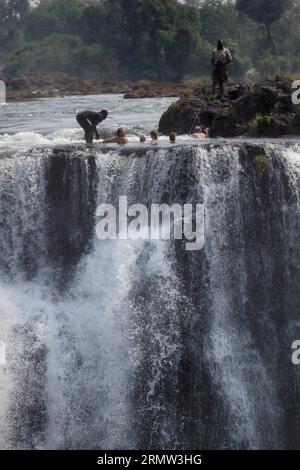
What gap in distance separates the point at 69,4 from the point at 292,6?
1170 inches

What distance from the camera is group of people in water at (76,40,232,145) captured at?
18.8 meters

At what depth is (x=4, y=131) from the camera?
27.4 meters

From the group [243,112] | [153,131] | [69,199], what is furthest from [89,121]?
[243,112]

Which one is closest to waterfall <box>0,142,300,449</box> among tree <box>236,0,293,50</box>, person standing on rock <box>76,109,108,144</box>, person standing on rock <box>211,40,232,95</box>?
Result: person standing on rock <box>76,109,108,144</box>

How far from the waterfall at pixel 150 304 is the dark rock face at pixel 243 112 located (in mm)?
5291

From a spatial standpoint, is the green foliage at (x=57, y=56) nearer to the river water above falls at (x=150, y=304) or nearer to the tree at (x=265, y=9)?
the tree at (x=265, y=9)

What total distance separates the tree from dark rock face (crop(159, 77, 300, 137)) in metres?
56.4

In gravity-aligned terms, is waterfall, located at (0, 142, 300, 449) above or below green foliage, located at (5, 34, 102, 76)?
below

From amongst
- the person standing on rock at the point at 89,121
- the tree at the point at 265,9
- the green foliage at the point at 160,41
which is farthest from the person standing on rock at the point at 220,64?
the tree at the point at 265,9

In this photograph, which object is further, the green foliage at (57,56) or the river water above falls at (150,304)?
the green foliage at (57,56)

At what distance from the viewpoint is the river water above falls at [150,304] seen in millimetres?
15133

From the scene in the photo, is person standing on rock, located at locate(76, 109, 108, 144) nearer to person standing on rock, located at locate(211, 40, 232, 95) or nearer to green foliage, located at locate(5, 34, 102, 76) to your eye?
person standing on rock, located at locate(211, 40, 232, 95)

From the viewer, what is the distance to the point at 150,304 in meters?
15.7

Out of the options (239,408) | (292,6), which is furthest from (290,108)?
(292,6)
